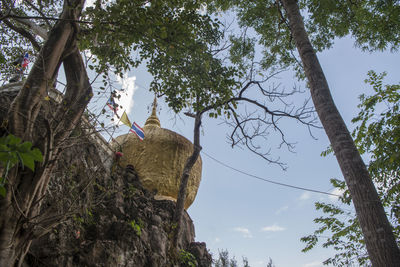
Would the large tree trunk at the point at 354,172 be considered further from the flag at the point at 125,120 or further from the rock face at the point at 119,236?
the flag at the point at 125,120

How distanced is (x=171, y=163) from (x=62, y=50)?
621cm

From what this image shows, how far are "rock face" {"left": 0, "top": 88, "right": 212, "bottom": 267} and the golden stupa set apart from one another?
44 cm

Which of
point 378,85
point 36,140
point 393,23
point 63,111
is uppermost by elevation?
point 393,23

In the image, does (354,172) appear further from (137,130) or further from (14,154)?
(137,130)

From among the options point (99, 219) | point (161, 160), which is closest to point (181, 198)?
point (161, 160)

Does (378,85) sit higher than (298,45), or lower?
higher

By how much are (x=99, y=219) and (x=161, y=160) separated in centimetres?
371

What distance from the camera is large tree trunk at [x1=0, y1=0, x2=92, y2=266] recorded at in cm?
347

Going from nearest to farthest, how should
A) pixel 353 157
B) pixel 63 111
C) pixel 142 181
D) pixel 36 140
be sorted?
pixel 353 157, pixel 36 140, pixel 63 111, pixel 142 181

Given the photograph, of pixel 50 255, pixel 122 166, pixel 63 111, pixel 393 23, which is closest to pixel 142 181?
pixel 122 166

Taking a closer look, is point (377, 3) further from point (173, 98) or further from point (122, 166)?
point (122, 166)

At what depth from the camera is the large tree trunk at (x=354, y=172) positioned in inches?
121

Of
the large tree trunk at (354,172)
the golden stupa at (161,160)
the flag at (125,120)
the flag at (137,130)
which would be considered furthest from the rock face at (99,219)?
the large tree trunk at (354,172)

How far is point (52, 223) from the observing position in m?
3.91
